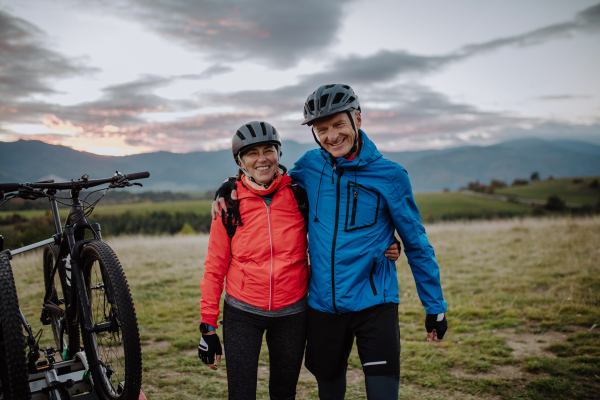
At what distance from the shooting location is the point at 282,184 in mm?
2932

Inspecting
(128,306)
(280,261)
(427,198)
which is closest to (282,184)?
(280,261)

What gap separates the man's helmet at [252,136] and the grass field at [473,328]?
120 inches

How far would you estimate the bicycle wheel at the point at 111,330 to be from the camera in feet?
8.40

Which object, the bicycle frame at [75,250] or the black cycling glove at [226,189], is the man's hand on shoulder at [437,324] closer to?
the black cycling glove at [226,189]

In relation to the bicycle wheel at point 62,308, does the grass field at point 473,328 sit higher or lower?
lower

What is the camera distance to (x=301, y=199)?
292 cm

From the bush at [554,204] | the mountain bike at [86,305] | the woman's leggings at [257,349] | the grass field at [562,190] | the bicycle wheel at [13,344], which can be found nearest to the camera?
the bicycle wheel at [13,344]

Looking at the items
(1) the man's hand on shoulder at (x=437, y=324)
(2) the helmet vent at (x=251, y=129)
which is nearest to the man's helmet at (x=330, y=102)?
(2) the helmet vent at (x=251, y=129)

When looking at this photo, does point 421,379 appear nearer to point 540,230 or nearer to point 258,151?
point 258,151

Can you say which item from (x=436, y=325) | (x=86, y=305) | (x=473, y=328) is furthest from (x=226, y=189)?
(x=473, y=328)

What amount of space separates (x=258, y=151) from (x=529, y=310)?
21.3 ft

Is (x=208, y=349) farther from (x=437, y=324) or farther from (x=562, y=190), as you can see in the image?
(x=562, y=190)

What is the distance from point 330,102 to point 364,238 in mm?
1139

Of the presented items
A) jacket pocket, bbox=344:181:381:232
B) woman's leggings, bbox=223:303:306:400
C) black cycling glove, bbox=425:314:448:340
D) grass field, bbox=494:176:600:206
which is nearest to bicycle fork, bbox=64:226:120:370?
woman's leggings, bbox=223:303:306:400
